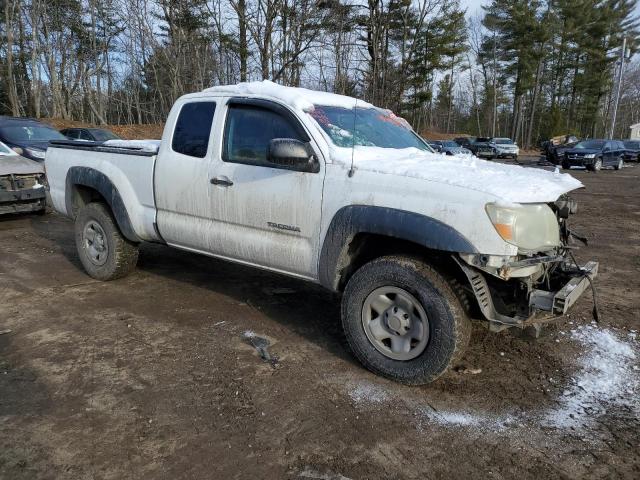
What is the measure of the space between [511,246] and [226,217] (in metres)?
2.33

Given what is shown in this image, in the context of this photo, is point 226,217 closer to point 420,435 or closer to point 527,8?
point 420,435

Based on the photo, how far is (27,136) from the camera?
12188 millimetres

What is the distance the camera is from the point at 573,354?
3.94 meters

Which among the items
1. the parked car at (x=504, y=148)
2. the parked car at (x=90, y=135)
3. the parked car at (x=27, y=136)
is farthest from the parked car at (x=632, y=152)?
the parked car at (x=27, y=136)

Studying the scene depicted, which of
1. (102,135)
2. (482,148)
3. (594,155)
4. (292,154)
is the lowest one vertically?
(482,148)

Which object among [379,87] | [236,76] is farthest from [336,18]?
[236,76]

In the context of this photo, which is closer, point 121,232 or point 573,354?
point 573,354

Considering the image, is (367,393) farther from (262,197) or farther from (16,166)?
(16,166)

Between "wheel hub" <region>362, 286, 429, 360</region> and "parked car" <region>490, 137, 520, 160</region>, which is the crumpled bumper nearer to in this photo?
"wheel hub" <region>362, 286, 429, 360</region>

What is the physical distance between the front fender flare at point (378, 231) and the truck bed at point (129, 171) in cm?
212

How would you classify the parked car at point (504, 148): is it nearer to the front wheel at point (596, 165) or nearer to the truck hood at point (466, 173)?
the front wheel at point (596, 165)

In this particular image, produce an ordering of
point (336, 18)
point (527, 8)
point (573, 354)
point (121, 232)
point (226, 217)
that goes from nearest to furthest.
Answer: point (573, 354), point (226, 217), point (121, 232), point (336, 18), point (527, 8)

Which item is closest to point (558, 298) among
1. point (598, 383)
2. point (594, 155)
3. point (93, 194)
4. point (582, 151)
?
point (598, 383)

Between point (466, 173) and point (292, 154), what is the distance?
3.95 feet
